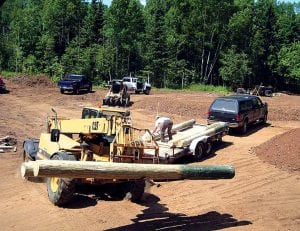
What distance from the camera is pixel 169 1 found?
66.9 m

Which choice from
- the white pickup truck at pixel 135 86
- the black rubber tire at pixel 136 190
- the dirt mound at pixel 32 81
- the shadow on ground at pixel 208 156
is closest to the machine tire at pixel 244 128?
the shadow on ground at pixel 208 156

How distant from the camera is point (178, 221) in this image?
451 inches

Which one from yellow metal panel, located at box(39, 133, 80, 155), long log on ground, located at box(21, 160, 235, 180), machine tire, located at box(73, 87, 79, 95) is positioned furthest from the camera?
machine tire, located at box(73, 87, 79, 95)

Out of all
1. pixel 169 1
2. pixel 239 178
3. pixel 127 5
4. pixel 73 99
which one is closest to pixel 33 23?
pixel 127 5

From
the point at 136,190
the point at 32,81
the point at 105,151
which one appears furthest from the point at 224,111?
the point at 32,81

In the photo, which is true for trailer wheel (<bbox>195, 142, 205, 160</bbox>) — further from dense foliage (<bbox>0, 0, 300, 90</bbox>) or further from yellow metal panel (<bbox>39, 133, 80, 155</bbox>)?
dense foliage (<bbox>0, 0, 300, 90</bbox>)

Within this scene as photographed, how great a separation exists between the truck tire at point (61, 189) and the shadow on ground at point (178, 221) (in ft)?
5.63

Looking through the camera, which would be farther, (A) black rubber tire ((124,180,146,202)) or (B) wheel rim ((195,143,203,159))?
(B) wheel rim ((195,143,203,159))

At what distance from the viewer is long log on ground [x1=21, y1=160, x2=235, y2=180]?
9219 mm

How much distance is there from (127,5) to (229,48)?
1372 centimetres

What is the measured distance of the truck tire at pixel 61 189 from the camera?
1180 cm

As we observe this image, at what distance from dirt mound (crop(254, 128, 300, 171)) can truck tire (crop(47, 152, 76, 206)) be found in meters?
8.09

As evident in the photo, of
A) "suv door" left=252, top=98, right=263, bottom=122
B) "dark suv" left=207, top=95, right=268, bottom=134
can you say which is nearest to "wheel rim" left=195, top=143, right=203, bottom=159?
"dark suv" left=207, top=95, right=268, bottom=134

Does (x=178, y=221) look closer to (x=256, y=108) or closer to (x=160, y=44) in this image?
(x=256, y=108)
